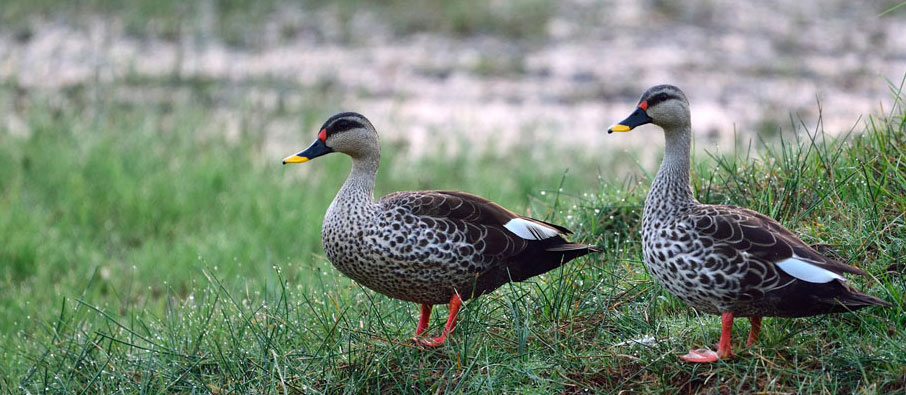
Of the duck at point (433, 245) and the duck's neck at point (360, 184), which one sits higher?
the duck's neck at point (360, 184)

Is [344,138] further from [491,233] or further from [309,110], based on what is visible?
[309,110]

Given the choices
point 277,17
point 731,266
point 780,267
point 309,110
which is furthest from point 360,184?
point 277,17

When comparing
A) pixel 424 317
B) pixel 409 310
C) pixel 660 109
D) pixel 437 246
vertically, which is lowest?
pixel 409 310

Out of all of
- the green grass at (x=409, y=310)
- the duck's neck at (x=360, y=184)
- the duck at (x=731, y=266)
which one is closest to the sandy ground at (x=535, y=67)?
the green grass at (x=409, y=310)

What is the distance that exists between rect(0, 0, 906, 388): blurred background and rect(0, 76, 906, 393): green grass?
0.04 metres

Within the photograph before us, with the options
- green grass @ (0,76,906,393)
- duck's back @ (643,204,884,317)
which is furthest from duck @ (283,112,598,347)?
duck's back @ (643,204,884,317)

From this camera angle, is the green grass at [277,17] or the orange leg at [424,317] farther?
the green grass at [277,17]

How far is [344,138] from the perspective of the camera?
14.9 feet

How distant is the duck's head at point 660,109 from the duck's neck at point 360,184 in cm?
110

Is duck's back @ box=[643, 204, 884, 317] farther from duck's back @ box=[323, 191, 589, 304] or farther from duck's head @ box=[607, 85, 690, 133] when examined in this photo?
duck's back @ box=[323, 191, 589, 304]

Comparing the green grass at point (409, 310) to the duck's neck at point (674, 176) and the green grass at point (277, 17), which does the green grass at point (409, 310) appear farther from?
the green grass at point (277, 17)

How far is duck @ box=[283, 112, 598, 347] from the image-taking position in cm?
421

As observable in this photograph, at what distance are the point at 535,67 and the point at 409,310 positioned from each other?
7353mm

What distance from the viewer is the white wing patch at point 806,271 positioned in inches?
139
